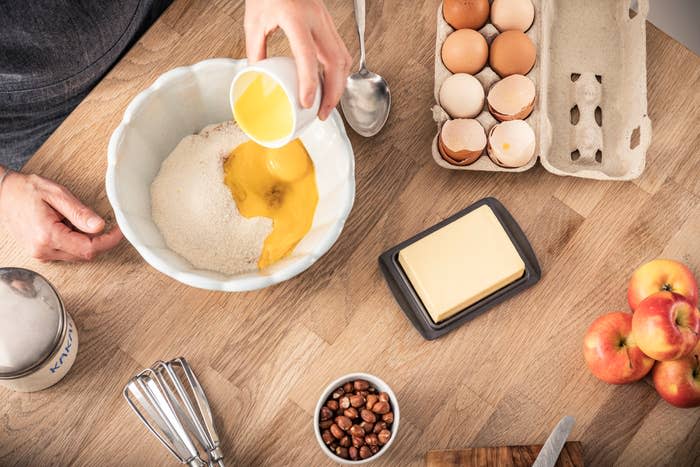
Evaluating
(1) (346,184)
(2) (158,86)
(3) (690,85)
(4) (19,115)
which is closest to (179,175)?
(2) (158,86)

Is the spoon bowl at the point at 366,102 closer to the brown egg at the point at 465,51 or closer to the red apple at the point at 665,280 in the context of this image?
the brown egg at the point at 465,51

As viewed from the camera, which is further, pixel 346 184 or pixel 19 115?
pixel 19 115

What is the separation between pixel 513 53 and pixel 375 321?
416 millimetres

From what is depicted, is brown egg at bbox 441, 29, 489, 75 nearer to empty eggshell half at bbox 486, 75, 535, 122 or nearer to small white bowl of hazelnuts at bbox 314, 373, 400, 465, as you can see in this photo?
empty eggshell half at bbox 486, 75, 535, 122

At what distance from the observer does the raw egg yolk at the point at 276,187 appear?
2.94ft

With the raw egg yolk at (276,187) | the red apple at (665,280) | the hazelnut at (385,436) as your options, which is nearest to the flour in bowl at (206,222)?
the raw egg yolk at (276,187)

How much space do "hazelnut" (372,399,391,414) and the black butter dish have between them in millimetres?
106

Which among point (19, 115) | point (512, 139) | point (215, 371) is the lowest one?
point (215, 371)

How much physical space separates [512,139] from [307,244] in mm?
322

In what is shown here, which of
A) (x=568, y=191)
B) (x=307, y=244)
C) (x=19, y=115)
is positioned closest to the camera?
(x=307, y=244)

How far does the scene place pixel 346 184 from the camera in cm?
87

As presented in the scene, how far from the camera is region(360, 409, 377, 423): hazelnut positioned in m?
0.87

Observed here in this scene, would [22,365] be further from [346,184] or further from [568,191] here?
[568,191]

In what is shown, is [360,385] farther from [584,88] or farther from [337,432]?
[584,88]
